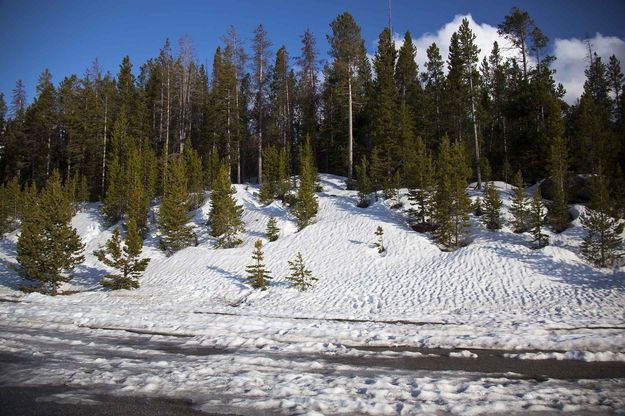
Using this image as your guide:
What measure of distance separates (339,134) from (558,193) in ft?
79.5

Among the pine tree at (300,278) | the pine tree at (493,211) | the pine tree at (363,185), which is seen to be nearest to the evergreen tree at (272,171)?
the pine tree at (363,185)

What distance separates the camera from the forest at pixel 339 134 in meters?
23.1

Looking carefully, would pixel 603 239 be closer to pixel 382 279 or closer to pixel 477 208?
pixel 477 208

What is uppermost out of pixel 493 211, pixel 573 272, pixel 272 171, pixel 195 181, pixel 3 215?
pixel 272 171

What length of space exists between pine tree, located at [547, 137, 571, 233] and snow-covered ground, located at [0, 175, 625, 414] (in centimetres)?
91

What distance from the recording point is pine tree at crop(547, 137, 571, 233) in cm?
2030

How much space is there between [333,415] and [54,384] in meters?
4.76

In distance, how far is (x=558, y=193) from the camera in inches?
790

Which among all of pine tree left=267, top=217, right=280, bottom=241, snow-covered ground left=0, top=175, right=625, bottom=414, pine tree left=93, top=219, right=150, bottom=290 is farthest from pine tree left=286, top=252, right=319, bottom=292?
pine tree left=93, top=219, right=150, bottom=290

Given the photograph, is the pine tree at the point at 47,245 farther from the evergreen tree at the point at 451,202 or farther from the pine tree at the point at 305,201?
the evergreen tree at the point at 451,202

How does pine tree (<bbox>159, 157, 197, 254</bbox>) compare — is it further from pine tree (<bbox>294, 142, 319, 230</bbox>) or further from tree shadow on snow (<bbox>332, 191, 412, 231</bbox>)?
tree shadow on snow (<bbox>332, 191, 412, 231</bbox>)

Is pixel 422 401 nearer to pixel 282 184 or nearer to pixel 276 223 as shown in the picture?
pixel 276 223

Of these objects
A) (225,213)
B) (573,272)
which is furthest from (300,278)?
(573,272)

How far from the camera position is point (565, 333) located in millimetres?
8922
